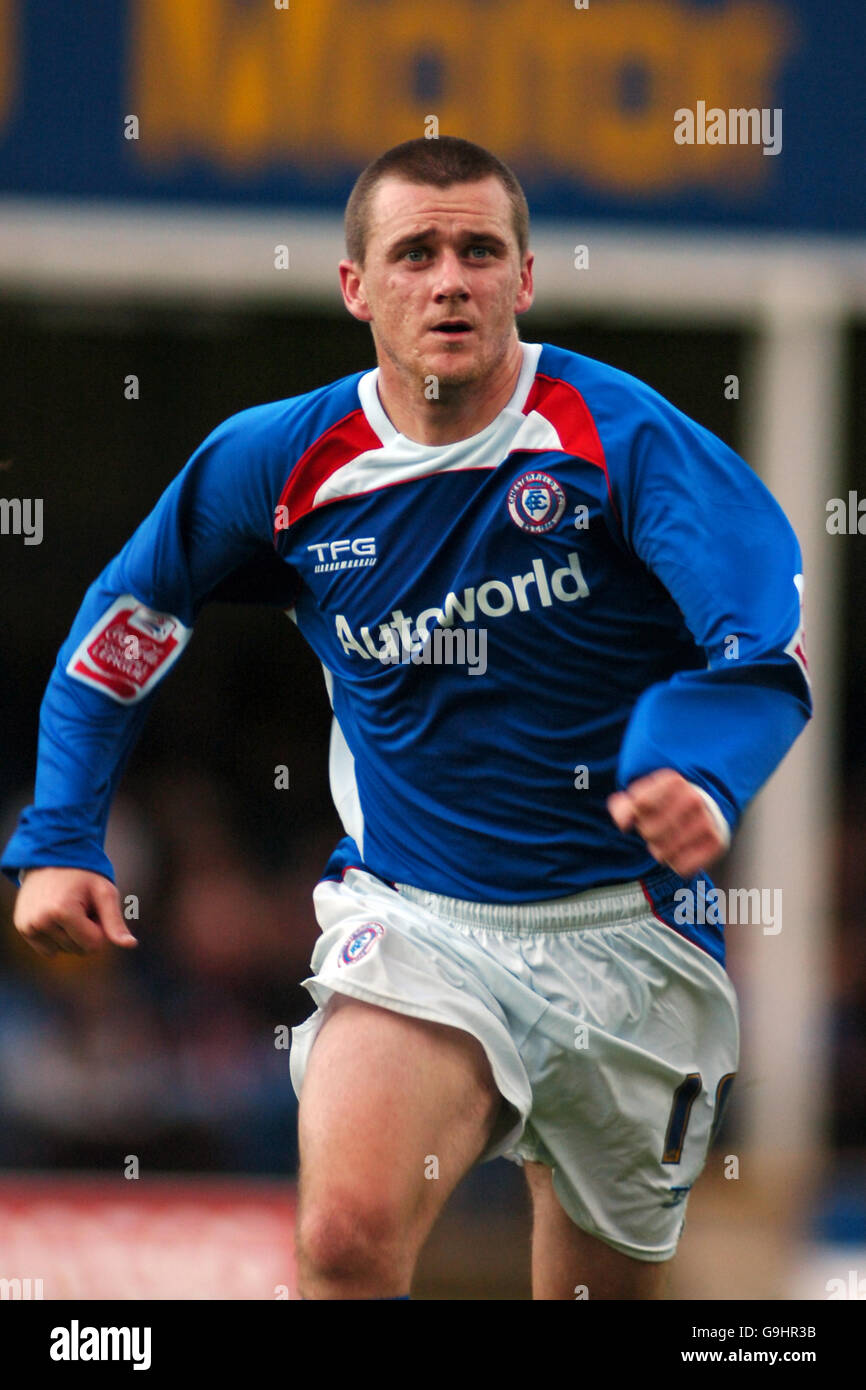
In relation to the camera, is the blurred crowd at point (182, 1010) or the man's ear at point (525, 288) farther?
the blurred crowd at point (182, 1010)

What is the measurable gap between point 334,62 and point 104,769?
5.01 m

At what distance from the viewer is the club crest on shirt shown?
3658mm

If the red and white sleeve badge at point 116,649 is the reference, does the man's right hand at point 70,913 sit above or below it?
below

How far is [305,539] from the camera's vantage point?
3.89 metres

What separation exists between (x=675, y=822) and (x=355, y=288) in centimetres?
143

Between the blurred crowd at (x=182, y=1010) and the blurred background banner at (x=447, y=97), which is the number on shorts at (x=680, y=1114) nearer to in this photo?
the blurred crowd at (x=182, y=1010)

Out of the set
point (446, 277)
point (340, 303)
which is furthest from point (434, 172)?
point (340, 303)

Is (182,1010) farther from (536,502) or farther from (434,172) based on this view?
(434,172)

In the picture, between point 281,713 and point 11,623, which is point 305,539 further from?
point 11,623

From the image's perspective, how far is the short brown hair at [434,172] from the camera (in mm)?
3732

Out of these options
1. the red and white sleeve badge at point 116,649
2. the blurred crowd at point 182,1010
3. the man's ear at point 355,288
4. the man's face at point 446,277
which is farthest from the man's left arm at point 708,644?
the blurred crowd at point 182,1010

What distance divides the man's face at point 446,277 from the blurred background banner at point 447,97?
466 centimetres
